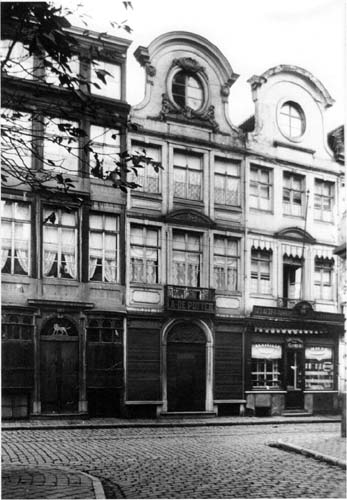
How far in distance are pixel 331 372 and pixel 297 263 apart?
1648 millimetres

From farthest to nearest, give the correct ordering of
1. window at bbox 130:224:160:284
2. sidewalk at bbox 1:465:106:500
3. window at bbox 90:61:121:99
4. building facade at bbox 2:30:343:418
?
1. window at bbox 130:224:160:284
2. building facade at bbox 2:30:343:418
3. window at bbox 90:61:121:99
4. sidewalk at bbox 1:465:106:500

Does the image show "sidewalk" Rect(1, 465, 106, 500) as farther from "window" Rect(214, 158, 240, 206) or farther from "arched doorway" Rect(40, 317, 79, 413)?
"window" Rect(214, 158, 240, 206)

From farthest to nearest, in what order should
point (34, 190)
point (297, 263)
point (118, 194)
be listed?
1. point (297, 263)
2. point (118, 194)
3. point (34, 190)

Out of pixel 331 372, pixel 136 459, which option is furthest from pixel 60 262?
pixel 331 372

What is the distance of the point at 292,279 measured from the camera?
888 centimetres

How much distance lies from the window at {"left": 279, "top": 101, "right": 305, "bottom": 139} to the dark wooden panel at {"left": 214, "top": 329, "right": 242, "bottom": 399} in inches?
120

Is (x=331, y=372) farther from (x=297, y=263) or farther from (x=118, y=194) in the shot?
(x=118, y=194)

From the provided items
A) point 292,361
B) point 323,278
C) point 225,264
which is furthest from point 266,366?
point 225,264

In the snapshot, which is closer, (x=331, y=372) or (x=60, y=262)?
(x=60, y=262)

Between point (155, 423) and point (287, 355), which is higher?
point (287, 355)

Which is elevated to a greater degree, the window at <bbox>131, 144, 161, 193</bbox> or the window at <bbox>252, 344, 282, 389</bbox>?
the window at <bbox>131, 144, 161, 193</bbox>

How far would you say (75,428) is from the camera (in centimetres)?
757

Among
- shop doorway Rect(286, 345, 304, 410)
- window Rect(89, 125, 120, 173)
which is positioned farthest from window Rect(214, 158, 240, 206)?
shop doorway Rect(286, 345, 304, 410)

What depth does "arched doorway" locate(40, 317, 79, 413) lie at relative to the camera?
24.2ft
